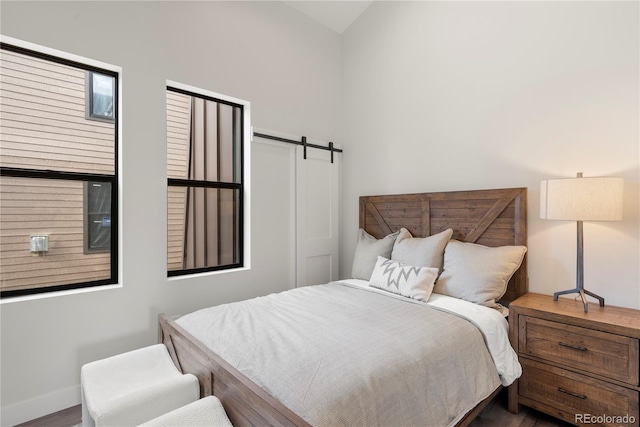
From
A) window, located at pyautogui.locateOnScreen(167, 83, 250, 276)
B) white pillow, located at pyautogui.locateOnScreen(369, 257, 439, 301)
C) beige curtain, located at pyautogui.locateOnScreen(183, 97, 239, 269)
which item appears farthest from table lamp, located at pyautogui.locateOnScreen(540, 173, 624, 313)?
beige curtain, located at pyautogui.locateOnScreen(183, 97, 239, 269)

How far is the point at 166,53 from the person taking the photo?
246cm

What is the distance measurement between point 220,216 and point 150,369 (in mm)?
1480

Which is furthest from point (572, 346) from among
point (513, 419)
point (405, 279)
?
point (405, 279)

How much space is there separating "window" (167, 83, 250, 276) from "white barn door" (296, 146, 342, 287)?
0.61 m

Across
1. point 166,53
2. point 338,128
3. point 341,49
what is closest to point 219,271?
point 166,53

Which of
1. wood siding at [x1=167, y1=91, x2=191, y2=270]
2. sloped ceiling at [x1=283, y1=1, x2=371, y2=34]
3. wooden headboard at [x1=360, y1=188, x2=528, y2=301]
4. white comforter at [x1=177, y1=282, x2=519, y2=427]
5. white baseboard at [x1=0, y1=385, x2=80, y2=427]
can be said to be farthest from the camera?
sloped ceiling at [x1=283, y1=1, x2=371, y2=34]

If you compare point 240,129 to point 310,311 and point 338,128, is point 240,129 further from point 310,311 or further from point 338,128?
point 310,311

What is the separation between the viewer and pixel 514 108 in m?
2.47

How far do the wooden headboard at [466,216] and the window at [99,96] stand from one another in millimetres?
2432

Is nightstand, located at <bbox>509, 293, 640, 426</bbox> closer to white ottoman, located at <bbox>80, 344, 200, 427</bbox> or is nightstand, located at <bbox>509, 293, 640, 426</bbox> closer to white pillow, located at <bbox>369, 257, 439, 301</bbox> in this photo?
white pillow, located at <bbox>369, 257, 439, 301</bbox>

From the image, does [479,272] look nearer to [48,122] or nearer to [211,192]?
[211,192]

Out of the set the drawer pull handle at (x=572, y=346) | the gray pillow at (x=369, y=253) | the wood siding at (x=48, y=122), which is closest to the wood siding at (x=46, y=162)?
the wood siding at (x=48, y=122)

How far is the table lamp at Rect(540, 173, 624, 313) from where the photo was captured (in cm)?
184

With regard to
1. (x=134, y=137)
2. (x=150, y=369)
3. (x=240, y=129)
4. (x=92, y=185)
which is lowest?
(x=150, y=369)
